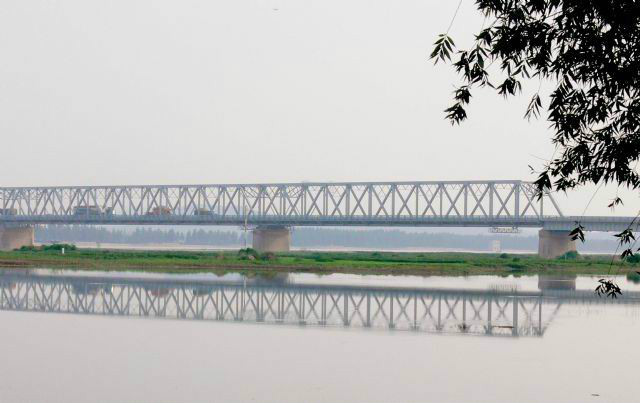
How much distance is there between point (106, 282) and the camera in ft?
174

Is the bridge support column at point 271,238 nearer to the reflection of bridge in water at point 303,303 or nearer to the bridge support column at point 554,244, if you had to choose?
the bridge support column at point 554,244

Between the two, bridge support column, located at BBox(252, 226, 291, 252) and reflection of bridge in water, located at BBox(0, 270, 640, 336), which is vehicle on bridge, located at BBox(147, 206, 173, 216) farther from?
reflection of bridge in water, located at BBox(0, 270, 640, 336)

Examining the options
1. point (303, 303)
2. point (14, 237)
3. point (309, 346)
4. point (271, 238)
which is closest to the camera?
point (309, 346)

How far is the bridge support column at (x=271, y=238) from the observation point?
130000 mm

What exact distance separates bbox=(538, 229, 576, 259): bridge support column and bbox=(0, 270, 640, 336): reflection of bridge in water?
63159mm

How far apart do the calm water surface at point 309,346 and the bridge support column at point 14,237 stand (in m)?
111

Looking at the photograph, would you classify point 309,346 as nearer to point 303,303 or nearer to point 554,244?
point 303,303

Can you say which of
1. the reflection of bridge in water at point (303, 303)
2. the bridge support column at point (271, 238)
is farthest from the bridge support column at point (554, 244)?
the reflection of bridge in water at point (303, 303)

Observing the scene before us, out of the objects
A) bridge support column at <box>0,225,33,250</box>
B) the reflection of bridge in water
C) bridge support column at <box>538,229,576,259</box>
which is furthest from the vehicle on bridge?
the reflection of bridge in water

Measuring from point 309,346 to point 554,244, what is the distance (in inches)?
3653

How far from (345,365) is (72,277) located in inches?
1530

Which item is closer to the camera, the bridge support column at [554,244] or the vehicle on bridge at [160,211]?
the bridge support column at [554,244]

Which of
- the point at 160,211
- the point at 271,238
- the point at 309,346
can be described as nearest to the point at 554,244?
the point at 271,238

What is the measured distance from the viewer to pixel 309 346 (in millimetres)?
25922
